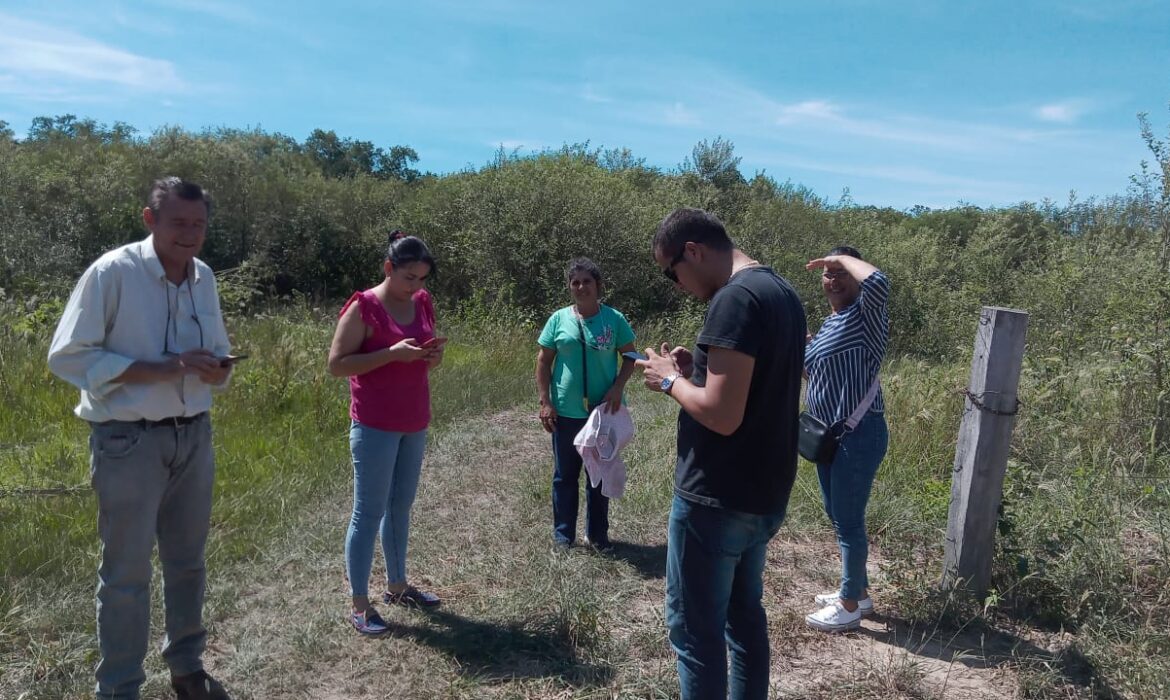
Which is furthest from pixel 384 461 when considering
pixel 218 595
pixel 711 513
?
pixel 711 513

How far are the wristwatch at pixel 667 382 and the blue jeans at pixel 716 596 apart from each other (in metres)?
0.35

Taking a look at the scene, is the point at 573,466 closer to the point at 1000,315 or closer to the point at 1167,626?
the point at 1000,315

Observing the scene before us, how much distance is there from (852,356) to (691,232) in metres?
1.52

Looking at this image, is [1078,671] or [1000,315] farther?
[1000,315]

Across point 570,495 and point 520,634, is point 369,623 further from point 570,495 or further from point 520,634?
point 570,495

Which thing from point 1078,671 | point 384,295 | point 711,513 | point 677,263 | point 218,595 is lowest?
point 218,595

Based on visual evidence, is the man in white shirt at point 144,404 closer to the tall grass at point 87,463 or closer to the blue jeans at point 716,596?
the tall grass at point 87,463

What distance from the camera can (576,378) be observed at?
15.4ft

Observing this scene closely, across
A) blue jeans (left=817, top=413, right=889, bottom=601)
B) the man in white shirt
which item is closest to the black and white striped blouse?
blue jeans (left=817, top=413, right=889, bottom=601)

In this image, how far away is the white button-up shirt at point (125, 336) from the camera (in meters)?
2.62

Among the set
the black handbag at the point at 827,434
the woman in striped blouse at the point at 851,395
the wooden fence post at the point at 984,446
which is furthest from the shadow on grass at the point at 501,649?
the wooden fence post at the point at 984,446

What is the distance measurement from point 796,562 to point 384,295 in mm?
2763

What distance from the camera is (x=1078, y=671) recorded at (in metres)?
3.36

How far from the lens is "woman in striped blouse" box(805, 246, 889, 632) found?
3.62 meters
